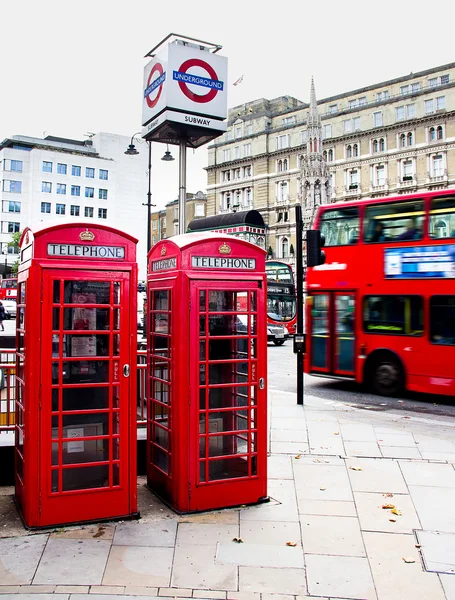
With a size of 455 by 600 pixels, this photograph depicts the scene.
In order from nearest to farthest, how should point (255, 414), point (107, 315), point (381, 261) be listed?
1. point (107, 315)
2. point (255, 414)
3. point (381, 261)

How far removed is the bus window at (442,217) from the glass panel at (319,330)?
292cm

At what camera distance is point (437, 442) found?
25.7ft

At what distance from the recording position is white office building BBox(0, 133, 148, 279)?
76500mm

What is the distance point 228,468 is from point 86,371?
1.79 m

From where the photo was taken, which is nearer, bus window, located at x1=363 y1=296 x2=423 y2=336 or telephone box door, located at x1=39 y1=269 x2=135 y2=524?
telephone box door, located at x1=39 y1=269 x2=135 y2=524

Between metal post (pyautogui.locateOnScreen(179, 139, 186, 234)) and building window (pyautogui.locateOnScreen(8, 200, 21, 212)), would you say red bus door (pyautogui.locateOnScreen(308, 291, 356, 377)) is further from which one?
building window (pyautogui.locateOnScreen(8, 200, 21, 212))

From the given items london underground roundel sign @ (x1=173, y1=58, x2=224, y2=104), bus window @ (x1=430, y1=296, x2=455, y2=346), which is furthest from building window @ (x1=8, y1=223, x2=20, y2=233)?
bus window @ (x1=430, y1=296, x2=455, y2=346)

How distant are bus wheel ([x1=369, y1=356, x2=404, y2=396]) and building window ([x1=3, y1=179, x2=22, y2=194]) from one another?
7383 cm

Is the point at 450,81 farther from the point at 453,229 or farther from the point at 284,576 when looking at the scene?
the point at 284,576

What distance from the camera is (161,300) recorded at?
538 centimetres

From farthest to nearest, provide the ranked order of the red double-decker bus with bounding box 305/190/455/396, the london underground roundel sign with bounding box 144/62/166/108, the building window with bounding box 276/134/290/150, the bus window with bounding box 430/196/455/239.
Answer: the building window with bounding box 276/134/290/150 → the london underground roundel sign with bounding box 144/62/166/108 → the red double-decker bus with bounding box 305/190/455/396 → the bus window with bounding box 430/196/455/239

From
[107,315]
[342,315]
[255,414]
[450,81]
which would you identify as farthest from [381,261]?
[450,81]

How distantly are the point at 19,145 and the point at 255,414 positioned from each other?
81817 mm

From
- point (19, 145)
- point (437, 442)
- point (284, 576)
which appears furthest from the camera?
point (19, 145)
